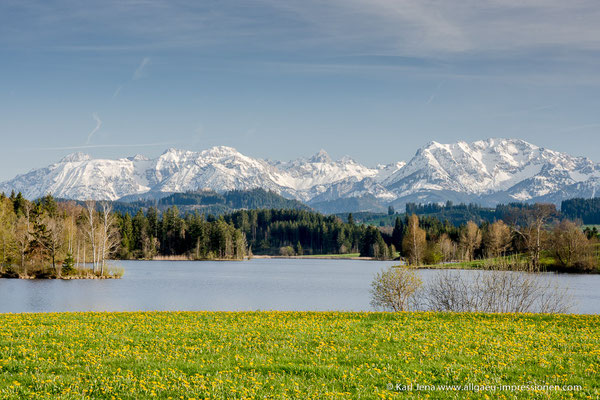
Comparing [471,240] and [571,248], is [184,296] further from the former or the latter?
[471,240]

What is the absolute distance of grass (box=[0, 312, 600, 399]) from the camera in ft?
52.0

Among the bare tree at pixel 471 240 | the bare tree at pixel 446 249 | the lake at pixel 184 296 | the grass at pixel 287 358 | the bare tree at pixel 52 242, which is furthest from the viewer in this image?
the bare tree at pixel 471 240

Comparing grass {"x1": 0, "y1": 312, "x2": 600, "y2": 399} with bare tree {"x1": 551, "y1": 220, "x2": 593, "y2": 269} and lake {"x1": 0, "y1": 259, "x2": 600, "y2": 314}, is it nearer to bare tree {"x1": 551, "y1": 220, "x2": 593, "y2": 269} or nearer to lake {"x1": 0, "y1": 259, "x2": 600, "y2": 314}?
lake {"x1": 0, "y1": 259, "x2": 600, "y2": 314}

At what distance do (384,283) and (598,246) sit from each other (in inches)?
4807

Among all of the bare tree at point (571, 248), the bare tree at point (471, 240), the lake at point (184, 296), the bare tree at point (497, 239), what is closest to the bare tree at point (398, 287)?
the lake at point (184, 296)

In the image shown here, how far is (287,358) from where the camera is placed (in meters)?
19.8

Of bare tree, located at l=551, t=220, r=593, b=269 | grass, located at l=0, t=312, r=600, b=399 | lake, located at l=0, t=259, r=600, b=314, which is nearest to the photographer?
grass, located at l=0, t=312, r=600, b=399

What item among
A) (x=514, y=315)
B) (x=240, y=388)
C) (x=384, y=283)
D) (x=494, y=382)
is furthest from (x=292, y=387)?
(x=384, y=283)

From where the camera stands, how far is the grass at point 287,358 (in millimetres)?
15836

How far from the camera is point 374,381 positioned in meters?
16.9

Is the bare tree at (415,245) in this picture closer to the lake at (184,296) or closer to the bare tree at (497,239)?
the bare tree at (497,239)

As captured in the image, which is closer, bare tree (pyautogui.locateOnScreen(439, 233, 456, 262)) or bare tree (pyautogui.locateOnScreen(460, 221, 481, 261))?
bare tree (pyautogui.locateOnScreen(439, 233, 456, 262))

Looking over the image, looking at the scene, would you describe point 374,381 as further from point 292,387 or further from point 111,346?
point 111,346

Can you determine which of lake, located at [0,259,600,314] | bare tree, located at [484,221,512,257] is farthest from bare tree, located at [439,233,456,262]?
lake, located at [0,259,600,314]
